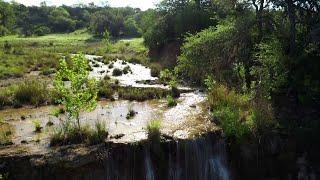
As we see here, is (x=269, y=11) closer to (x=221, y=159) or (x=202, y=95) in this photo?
(x=202, y=95)

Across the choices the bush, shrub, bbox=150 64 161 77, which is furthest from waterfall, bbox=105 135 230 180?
shrub, bbox=150 64 161 77

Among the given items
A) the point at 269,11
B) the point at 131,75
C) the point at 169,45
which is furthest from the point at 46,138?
the point at 169,45

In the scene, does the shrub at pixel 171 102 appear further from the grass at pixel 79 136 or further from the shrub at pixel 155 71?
the shrub at pixel 155 71

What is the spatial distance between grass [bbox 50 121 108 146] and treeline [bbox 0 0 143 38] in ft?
204

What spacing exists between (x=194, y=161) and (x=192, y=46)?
895cm

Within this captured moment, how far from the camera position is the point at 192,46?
25016mm

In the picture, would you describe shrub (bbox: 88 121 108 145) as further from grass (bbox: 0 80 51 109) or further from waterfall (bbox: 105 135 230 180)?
grass (bbox: 0 80 51 109)

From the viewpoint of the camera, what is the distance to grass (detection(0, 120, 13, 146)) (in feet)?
56.1

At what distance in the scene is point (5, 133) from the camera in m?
Result: 18.3

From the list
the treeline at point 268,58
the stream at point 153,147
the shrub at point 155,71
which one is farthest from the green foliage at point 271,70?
the shrub at point 155,71

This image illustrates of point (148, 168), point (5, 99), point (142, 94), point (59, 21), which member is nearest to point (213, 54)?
point (142, 94)

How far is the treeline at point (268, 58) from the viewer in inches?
797

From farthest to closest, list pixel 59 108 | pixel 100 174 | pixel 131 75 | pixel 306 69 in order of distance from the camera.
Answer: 1. pixel 131 75
2. pixel 59 108
3. pixel 306 69
4. pixel 100 174

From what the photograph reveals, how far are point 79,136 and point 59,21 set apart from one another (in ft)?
292
